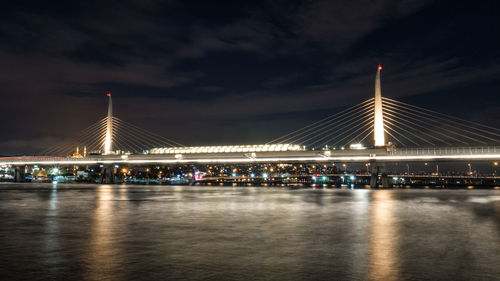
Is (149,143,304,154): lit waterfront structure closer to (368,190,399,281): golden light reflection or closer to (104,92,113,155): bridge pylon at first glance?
(104,92,113,155): bridge pylon

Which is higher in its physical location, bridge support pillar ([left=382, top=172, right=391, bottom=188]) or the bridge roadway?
the bridge roadway

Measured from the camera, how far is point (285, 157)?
9644 cm

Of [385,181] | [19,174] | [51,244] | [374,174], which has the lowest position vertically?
[385,181]

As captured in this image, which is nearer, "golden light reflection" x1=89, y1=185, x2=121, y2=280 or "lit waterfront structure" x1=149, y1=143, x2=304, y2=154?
"golden light reflection" x1=89, y1=185, x2=121, y2=280

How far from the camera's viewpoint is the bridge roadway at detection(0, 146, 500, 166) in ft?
253

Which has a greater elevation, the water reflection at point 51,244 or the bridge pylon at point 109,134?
the bridge pylon at point 109,134

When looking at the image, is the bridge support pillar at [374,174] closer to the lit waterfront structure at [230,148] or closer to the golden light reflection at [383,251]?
the lit waterfront structure at [230,148]

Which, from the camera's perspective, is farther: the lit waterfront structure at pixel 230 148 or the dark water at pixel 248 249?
the lit waterfront structure at pixel 230 148

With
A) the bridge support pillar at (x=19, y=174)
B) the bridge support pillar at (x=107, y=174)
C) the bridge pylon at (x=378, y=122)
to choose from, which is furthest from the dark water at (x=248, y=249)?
the bridge support pillar at (x=19, y=174)

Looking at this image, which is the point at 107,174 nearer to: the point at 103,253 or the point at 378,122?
the point at 378,122

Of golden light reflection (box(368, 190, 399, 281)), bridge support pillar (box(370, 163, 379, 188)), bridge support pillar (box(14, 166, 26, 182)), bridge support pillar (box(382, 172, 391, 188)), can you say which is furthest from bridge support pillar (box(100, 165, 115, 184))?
golden light reflection (box(368, 190, 399, 281))

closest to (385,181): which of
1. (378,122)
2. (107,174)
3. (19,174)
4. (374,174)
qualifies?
(374,174)

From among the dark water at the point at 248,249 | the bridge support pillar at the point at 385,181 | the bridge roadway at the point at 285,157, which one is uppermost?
the bridge roadway at the point at 285,157

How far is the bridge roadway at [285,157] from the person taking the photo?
3033 inches
